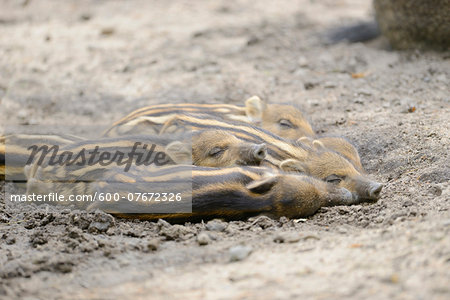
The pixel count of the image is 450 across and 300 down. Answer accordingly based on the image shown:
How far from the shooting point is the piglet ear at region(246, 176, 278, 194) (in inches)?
134

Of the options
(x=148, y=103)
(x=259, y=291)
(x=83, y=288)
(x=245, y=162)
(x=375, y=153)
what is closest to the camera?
(x=259, y=291)

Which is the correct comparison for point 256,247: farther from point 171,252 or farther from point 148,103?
point 148,103

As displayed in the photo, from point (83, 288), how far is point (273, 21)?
5552 millimetres

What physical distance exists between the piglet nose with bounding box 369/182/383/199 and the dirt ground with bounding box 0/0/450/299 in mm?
74

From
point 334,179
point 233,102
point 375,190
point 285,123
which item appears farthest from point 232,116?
point 375,190

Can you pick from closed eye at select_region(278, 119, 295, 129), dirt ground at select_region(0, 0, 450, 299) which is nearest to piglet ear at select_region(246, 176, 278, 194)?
dirt ground at select_region(0, 0, 450, 299)

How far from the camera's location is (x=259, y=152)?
3.82 m

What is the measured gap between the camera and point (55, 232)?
11.1 feet

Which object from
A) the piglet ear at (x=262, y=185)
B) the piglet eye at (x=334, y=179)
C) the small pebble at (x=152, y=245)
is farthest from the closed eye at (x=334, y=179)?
the small pebble at (x=152, y=245)

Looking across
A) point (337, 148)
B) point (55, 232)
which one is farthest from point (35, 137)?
point (337, 148)

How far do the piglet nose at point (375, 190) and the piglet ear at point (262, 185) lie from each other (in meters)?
0.64

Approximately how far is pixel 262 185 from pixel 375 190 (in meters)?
0.75

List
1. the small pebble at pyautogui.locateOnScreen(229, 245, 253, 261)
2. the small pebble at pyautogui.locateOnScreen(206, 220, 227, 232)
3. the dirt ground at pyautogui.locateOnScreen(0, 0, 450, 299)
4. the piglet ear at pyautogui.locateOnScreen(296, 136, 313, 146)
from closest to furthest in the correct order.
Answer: the dirt ground at pyautogui.locateOnScreen(0, 0, 450, 299)
the small pebble at pyautogui.locateOnScreen(229, 245, 253, 261)
the small pebble at pyautogui.locateOnScreen(206, 220, 227, 232)
the piglet ear at pyautogui.locateOnScreen(296, 136, 313, 146)

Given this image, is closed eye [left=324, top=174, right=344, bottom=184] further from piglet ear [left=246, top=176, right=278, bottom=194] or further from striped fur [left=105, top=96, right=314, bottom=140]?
striped fur [left=105, top=96, right=314, bottom=140]
